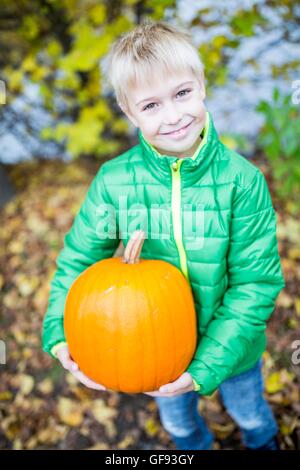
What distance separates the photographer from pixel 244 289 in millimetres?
1595

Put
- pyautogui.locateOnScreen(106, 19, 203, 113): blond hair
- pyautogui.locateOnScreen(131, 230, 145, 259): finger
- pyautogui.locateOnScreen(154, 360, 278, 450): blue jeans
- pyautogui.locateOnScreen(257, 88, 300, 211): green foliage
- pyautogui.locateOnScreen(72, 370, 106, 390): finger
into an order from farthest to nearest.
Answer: pyautogui.locateOnScreen(257, 88, 300, 211): green foliage < pyautogui.locateOnScreen(154, 360, 278, 450): blue jeans < pyautogui.locateOnScreen(72, 370, 106, 390): finger < pyautogui.locateOnScreen(131, 230, 145, 259): finger < pyautogui.locateOnScreen(106, 19, 203, 113): blond hair

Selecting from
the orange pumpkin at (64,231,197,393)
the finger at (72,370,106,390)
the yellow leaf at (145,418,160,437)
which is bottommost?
the yellow leaf at (145,418,160,437)

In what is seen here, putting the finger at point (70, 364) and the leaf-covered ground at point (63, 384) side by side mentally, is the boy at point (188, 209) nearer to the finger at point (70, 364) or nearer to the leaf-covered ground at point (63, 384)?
the finger at point (70, 364)

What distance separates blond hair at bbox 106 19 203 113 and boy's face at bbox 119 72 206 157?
0.02m

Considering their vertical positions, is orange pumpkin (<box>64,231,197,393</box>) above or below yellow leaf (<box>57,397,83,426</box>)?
above

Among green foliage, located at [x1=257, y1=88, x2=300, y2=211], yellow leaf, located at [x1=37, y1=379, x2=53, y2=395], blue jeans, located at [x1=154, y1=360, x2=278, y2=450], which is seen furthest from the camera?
green foliage, located at [x1=257, y1=88, x2=300, y2=211]

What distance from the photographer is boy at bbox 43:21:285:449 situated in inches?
56.3

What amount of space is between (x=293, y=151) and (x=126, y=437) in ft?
6.86

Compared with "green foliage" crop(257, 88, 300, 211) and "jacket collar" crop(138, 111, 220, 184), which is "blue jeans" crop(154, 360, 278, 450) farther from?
"green foliage" crop(257, 88, 300, 211)

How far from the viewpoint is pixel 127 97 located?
1.48 m

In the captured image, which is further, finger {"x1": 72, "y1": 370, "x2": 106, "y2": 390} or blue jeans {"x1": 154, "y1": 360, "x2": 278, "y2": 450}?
blue jeans {"x1": 154, "y1": 360, "x2": 278, "y2": 450}

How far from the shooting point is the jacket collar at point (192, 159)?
147 cm

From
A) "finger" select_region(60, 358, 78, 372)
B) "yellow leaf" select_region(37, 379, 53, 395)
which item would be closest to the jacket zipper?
"finger" select_region(60, 358, 78, 372)

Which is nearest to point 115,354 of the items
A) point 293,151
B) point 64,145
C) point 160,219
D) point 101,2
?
point 160,219
